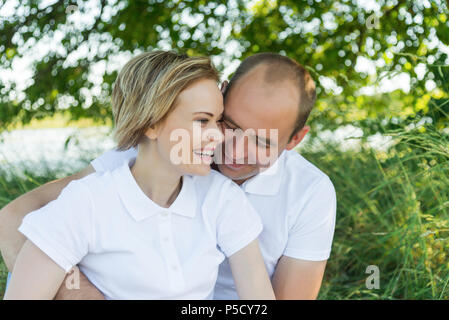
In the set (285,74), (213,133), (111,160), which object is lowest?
(111,160)

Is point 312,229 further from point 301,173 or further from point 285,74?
point 285,74

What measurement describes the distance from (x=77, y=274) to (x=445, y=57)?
7.66 feet

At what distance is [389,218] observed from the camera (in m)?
3.35

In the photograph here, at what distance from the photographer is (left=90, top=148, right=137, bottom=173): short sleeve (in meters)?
2.12

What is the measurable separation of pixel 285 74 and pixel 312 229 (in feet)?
2.17

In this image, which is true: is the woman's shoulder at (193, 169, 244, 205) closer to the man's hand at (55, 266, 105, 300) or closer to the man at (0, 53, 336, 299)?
the man at (0, 53, 336, 299)

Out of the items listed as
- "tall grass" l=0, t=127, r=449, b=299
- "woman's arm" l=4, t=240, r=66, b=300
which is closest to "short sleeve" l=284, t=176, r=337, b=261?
"tall grass" l=0, t=127, r=449, b=299

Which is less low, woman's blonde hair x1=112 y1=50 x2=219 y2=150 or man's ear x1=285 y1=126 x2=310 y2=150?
woman's blonde hair x1=112 y1=50 x2=219 y2=150

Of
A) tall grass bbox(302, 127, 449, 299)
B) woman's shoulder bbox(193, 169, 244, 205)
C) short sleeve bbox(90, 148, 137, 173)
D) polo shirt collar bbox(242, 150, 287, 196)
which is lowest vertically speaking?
tall grass bbox(302, 127, 449, 299)

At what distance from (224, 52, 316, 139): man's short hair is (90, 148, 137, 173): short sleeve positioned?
0.50 metres

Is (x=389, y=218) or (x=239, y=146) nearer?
(x=239, y=146)

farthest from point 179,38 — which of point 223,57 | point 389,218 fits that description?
point 389,218

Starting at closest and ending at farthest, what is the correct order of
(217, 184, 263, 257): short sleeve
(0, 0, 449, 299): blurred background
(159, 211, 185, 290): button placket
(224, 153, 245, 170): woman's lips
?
(159, 211, 185, 290): button placket < (217, 184, 263, 257): short sleeve < (224, 153, 245, 170): woman's lips < (0, 0, 449, 299): blurred background

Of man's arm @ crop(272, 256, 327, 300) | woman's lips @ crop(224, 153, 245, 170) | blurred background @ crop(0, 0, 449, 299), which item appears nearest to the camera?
man's arm @ crop(272, 256, 327, 300)
